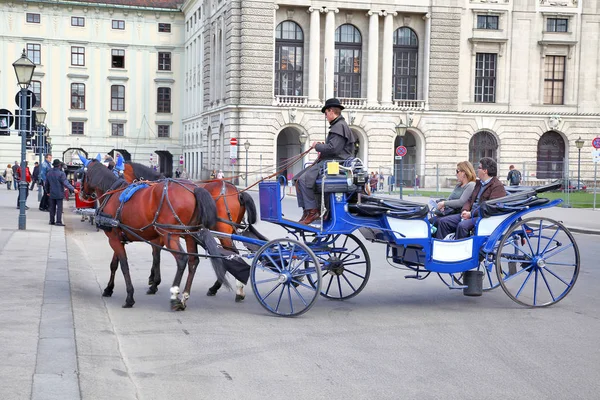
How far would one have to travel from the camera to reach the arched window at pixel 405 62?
62844 mm

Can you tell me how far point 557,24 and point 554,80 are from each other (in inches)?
161

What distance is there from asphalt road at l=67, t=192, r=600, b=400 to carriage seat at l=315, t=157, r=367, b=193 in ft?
5.03

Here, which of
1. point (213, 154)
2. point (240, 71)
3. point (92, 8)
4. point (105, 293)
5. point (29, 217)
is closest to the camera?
point (105, 293)

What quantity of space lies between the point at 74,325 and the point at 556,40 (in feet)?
191

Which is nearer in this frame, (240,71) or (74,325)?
(74,325)

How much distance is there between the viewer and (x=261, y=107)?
197 feet

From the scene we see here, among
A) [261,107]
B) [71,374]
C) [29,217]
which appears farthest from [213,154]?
[71,374]

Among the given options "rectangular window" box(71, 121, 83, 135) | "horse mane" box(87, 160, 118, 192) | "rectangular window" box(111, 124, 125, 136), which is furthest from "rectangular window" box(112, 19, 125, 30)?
"horse mane" box(87, 160, 118, 192)

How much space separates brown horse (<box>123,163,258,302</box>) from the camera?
11758 millimetres

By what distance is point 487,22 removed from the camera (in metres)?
61.9

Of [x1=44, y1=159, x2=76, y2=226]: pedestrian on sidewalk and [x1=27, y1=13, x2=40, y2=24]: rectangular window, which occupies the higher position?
[x1=27, y1=13, x2=40, y2=24]: rectangular window

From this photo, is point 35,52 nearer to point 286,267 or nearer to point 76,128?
point 76,128

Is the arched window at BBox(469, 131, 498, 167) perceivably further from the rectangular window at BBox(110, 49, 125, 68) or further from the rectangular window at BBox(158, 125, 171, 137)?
the rectangular window at BBox(110, 49, 125, 68)

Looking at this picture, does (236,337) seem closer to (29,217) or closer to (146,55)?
(29,217)
